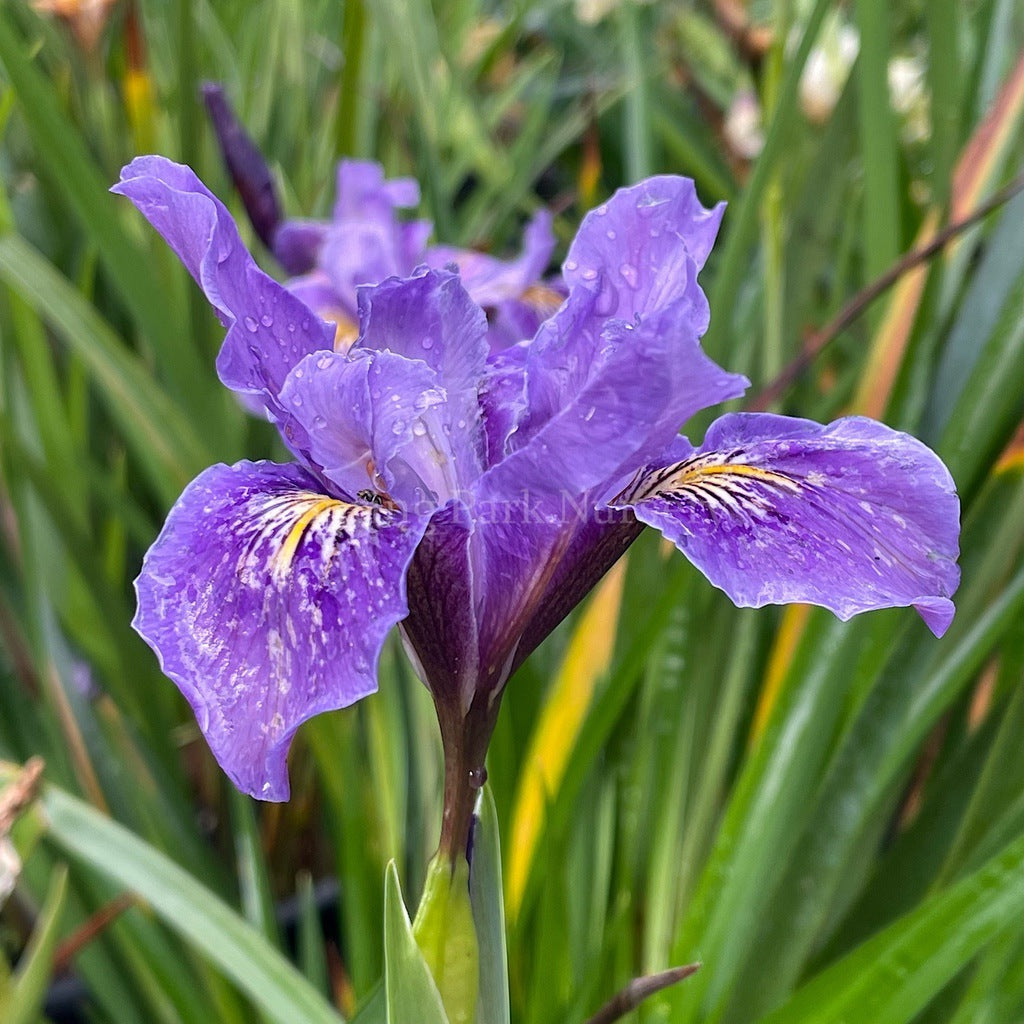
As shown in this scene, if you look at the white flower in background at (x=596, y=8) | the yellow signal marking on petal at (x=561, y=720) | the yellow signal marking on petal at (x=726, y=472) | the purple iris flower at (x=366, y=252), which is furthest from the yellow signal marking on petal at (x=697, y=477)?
the white flower in background at (x=596, y=8)

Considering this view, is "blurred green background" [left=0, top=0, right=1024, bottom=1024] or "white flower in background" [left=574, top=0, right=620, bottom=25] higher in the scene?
"white flower in background" [left=574, top=0, right=620, bottom=25]

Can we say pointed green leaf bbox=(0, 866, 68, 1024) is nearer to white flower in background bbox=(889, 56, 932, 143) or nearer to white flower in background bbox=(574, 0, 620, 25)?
white flower in background bbox=(889, 56, 932, 143)

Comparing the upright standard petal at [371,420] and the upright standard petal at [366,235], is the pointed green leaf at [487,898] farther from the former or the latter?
the upright standard petal at [366,235]

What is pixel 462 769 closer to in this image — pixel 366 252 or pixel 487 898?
pixel 487 898

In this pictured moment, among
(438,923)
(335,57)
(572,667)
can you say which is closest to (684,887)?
(572,667)

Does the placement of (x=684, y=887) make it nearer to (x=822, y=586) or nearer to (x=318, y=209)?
(x=822, y=586)

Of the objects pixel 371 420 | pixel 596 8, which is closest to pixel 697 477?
pixel 371 420

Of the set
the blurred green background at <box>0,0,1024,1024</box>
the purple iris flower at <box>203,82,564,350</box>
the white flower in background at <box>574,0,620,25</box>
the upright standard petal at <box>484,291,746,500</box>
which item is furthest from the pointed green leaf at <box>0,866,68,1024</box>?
the white flower in background at <box>574,0,620,25</box>
